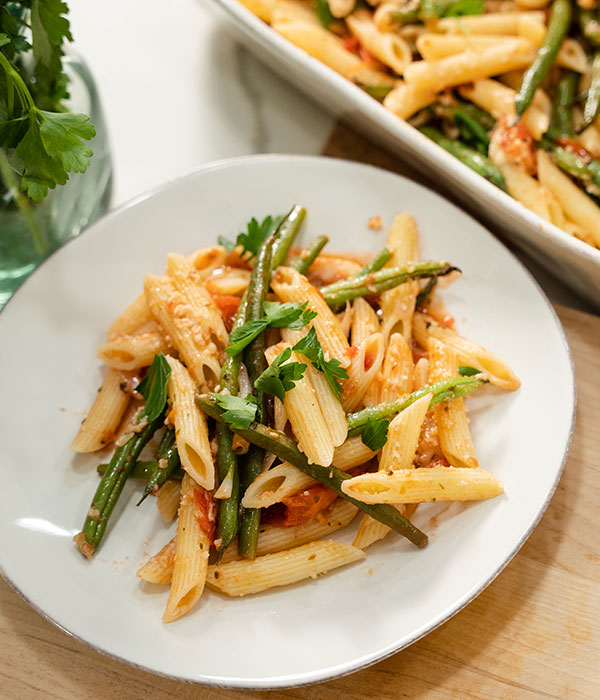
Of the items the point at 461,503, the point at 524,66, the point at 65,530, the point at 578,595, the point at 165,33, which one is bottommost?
the point at 65,530

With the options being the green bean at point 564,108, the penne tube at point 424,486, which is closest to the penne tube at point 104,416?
the penne tube at point 424,486

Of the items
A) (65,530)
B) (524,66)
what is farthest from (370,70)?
(65,530)

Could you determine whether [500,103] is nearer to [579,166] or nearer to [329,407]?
[579,166]

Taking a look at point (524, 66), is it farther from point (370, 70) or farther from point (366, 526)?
point (366, 526)

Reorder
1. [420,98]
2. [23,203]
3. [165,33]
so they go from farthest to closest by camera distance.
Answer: [165,33] → [420,98] → [23,203]

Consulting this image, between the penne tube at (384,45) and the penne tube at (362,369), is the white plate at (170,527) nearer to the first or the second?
the penne tube at (362,369)

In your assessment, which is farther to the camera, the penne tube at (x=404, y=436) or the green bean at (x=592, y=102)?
the green bean at (x=592, y=102)
